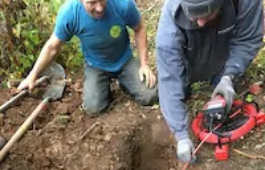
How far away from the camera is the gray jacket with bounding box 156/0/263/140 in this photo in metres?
3.09

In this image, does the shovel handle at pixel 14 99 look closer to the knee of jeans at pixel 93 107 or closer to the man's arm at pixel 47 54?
the man's arm at pixel 47 54

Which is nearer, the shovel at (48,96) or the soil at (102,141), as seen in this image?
the soil at (102,141)

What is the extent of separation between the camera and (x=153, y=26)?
475cm

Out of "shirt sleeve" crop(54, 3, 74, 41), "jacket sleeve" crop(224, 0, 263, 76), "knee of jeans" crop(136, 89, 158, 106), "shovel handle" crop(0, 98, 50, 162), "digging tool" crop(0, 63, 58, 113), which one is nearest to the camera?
"jacket sleeve" crop(224, 0, 263, 76)

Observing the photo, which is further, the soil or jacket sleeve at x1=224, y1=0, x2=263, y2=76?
the soil

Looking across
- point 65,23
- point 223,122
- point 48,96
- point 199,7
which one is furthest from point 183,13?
point 48,96

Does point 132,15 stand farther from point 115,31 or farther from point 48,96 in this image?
point 48,96

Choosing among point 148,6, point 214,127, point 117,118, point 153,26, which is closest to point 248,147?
point 214,127

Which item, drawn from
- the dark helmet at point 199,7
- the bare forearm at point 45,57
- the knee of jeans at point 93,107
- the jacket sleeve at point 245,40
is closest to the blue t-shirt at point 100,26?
the bare forearm at point 45,57

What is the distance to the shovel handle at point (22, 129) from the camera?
349cm

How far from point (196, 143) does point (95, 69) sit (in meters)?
1.16

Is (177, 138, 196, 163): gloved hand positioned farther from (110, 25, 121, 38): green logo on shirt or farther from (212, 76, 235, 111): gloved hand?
(110, 25, 121, 38): green logo on shirt

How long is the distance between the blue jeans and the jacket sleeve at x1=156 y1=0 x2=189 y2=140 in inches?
31.9

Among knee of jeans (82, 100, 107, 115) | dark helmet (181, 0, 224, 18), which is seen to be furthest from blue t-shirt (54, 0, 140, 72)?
dark helmet (181, 0, 224, 18)
